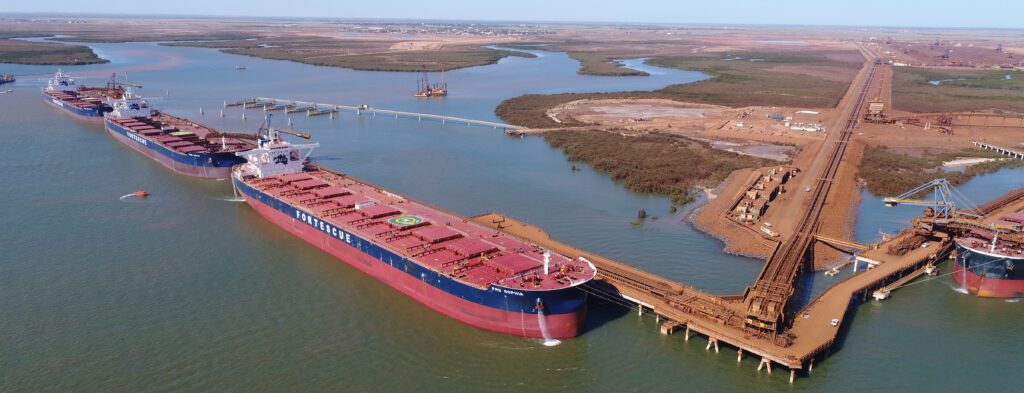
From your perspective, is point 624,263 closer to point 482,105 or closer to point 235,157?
point 235,157

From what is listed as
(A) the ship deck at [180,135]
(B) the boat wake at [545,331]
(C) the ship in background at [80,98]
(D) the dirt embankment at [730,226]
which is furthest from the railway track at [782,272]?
(C) the ship in background at [80,98]

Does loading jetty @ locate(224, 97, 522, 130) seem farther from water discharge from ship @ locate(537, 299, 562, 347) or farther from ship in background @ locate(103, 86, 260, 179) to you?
water discharge from ship @ locate(537, 299, 562, 347)

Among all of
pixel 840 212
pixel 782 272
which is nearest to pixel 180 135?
pixel 782 272

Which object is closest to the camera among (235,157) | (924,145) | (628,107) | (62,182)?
(62,182)

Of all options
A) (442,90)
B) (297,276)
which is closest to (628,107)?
(442,90)

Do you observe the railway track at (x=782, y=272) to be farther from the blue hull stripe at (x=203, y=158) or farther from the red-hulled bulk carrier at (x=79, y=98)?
the red-hulled bulk carrier at (x=79, y=98)

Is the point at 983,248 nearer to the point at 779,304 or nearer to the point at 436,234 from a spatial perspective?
the point at 779,304

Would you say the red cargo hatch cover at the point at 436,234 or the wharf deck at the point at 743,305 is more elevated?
the red cargo hatch cover at the point at 436,234

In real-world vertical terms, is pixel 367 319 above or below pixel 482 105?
below
